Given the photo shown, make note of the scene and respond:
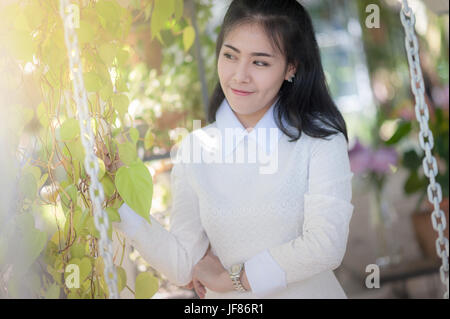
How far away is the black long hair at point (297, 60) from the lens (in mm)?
1134

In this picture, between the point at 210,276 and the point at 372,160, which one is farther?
the point at 372,160

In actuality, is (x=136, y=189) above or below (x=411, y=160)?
above

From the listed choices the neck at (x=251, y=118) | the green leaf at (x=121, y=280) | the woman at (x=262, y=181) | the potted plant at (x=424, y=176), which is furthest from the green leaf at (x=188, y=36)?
the potted plant at (x=424, y=176)

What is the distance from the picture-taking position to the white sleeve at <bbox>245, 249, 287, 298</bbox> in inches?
42.6

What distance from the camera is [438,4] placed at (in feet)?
6.00

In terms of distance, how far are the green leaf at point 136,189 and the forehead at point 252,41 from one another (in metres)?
0.41

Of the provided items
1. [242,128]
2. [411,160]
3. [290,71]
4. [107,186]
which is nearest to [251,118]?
[242,128]

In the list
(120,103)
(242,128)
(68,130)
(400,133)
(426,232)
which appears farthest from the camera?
(426,232)

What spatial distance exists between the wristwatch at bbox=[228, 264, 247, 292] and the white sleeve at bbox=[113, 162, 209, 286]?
0.16 metres

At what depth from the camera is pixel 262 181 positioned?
1205mm

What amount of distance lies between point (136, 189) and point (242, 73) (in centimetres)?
39

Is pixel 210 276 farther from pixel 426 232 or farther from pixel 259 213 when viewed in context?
pixel 426 232

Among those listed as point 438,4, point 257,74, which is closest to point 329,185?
point 257,74

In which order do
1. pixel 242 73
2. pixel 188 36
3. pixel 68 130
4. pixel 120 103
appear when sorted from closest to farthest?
pixel 68 130 → pixel 120 103 → pixel 242 73 → pixel 188 36
